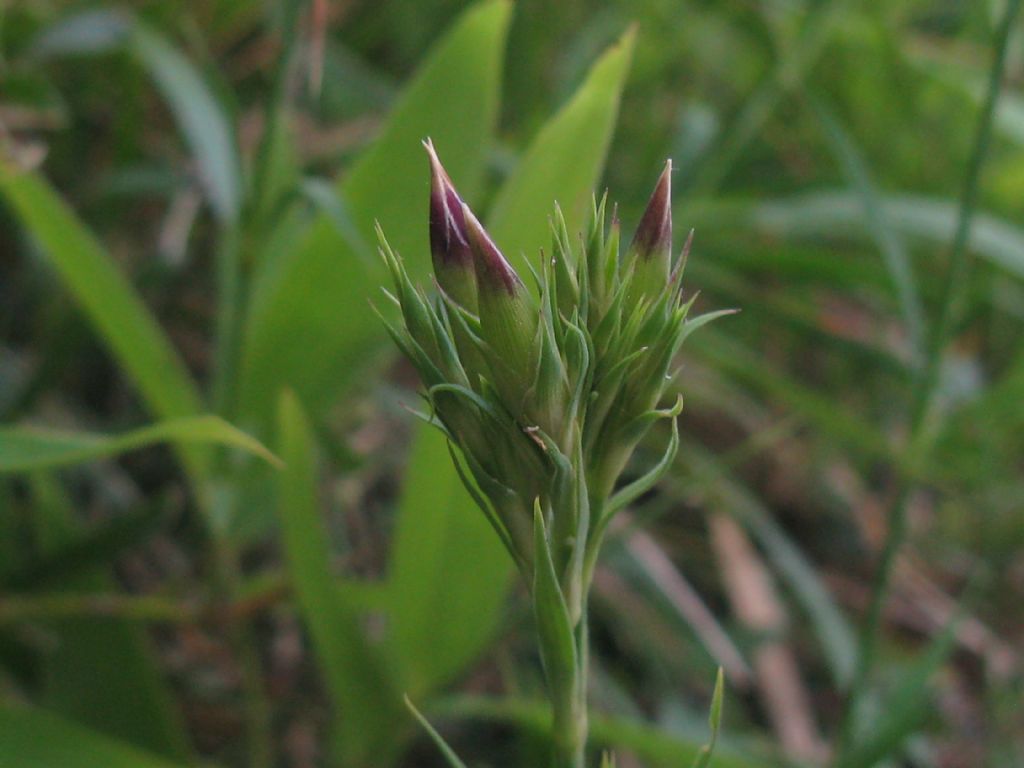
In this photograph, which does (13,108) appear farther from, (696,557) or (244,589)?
(696,557)

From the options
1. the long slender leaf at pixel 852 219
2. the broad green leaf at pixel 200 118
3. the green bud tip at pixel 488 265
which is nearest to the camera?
the green bud tip at pixel 488 265

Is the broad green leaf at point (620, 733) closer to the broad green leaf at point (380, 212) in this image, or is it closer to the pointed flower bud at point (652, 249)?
the broad green leaf at point (380, 212)

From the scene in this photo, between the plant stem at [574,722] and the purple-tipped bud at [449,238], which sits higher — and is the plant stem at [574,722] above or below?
below

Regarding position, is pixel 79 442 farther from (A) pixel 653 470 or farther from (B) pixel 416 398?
(B) pixel 416 398

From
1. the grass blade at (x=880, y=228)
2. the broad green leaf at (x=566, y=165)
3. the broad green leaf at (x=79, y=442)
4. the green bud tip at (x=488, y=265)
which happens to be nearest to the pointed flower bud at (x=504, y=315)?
the green bud tip at (x=488, y=265)

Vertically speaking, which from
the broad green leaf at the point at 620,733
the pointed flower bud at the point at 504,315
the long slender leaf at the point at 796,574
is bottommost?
the long slender leaf at the point at 796,574

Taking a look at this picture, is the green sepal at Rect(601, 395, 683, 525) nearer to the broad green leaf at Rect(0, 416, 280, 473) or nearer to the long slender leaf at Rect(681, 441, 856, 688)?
the broad green leaf at Rect(0, 416, 280, 473)

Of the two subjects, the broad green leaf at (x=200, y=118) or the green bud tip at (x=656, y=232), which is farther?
the broad green leaf at (x=200, y=118)

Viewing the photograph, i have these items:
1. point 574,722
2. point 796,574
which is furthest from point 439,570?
point 796,574
